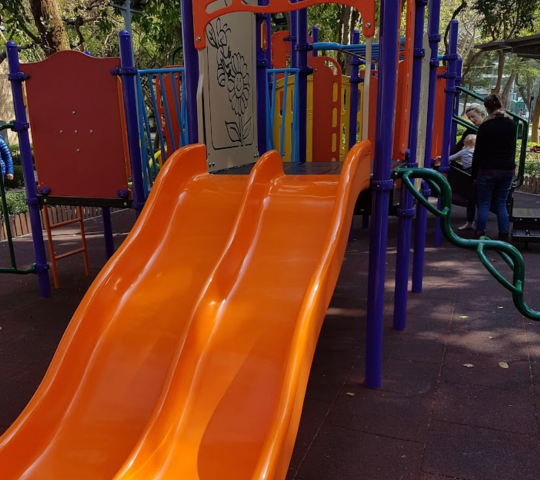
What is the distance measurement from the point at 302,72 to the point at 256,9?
5.81 ft

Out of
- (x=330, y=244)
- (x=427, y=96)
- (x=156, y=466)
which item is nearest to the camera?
(x=156, y=466)

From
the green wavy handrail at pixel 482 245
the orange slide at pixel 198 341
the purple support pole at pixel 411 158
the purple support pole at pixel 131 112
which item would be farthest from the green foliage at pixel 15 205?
the green wavy handrail at pixel 482 245

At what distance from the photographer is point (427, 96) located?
4.60 metres

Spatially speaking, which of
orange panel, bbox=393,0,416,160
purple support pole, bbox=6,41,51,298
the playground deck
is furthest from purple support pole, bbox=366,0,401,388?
purple support pole, bbox=6,41,51,298

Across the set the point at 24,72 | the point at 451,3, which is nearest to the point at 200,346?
the point at 24,72

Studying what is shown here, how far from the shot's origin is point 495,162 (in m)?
6.65

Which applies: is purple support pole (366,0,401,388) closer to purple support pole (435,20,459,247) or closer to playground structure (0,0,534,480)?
playground structure (0,0,534,480)

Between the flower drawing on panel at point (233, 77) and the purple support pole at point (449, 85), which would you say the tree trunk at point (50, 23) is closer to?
the flower drawing on panel at point (233, 77)

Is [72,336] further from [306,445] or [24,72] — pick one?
[24,72]

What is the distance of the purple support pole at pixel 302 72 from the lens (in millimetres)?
5000

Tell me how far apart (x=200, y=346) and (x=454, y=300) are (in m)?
3.29

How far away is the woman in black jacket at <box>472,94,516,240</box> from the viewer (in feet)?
21.1

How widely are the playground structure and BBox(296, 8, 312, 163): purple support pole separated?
0.04 m

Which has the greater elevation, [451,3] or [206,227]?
[451,3]
